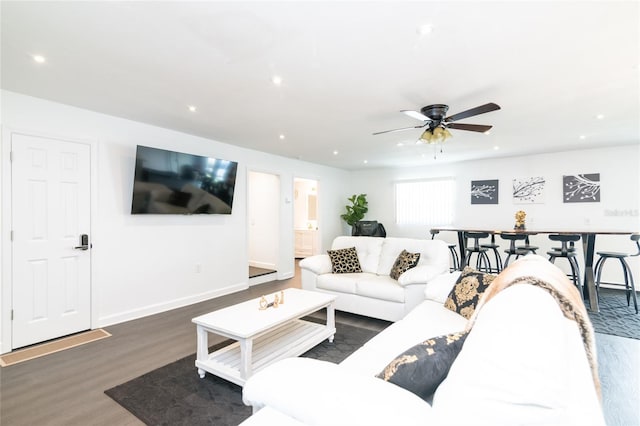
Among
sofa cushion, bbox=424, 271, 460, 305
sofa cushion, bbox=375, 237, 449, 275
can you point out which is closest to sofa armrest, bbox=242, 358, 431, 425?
sofa cushion, bbox=424, 271, 460, 305

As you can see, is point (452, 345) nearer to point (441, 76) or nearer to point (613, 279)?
point (441, 76)

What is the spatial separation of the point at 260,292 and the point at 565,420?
458 cm

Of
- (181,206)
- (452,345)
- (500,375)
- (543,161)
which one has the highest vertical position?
(543,161)

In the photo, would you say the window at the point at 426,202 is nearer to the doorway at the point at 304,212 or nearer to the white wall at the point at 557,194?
the white wall at the point at 557,194

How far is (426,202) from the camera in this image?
7137 mm

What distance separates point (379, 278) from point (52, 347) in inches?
136

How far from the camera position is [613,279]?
5.24 m

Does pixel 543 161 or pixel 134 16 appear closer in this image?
pixel 134 16

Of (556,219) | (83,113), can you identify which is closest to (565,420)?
(83,113)

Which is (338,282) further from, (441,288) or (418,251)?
(441,288)

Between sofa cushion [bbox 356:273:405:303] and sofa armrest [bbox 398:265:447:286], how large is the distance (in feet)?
0.36

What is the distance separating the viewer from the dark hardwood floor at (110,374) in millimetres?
1964

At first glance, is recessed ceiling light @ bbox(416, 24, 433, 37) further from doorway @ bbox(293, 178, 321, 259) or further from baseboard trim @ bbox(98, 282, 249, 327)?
doorway @ bbox(293, 178, 321, 259)

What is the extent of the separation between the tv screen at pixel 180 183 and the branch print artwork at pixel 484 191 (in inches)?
193
